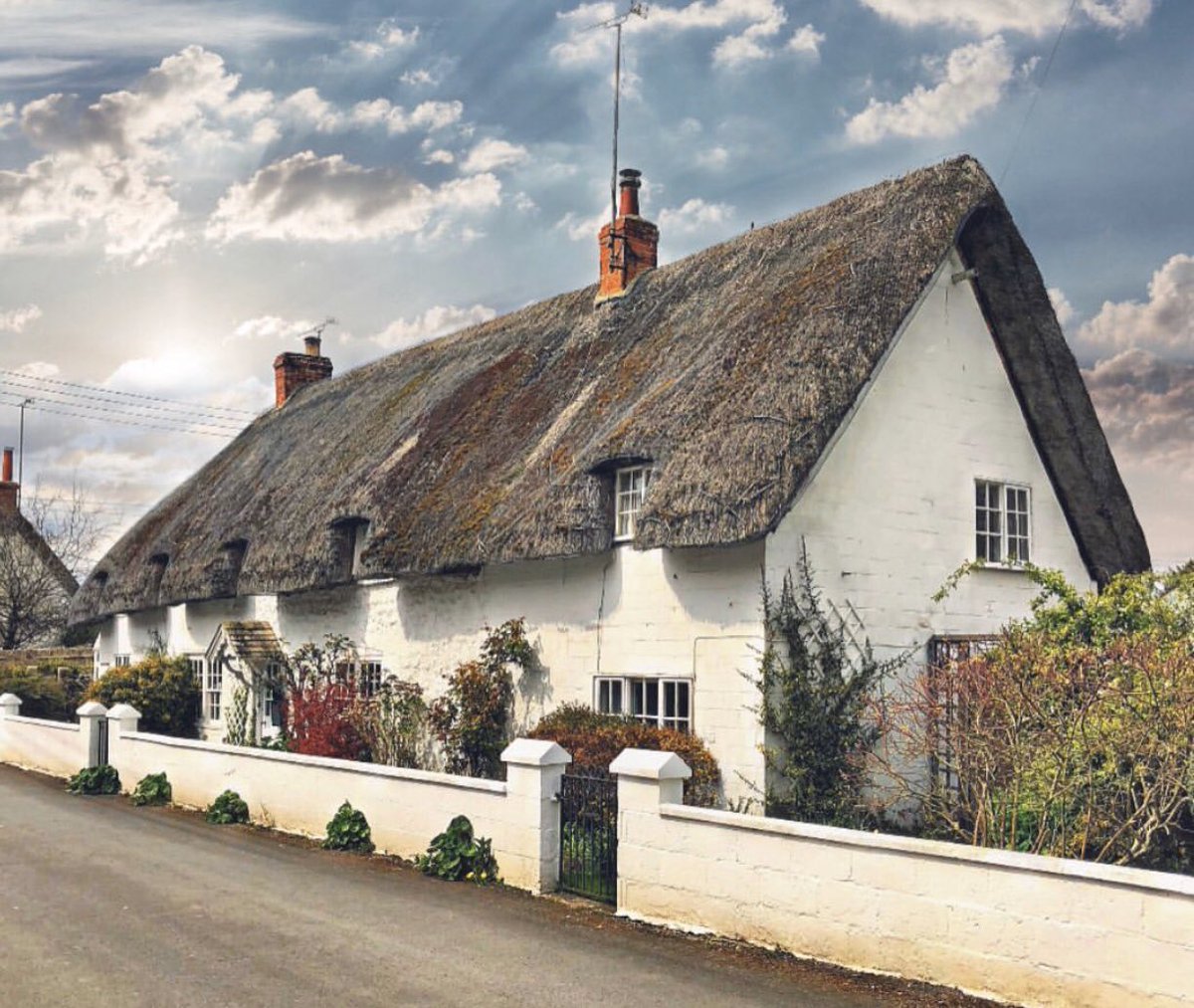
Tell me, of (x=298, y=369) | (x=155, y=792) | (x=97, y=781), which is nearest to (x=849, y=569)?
(x=155, y=792)

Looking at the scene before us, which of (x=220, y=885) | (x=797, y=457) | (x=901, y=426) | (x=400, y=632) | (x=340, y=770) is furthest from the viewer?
(x=400, y=632)

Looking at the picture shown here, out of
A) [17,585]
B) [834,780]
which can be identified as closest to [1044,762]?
[834,780]

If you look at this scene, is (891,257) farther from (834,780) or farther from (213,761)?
(213,761)

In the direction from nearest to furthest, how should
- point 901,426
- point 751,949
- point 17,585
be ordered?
point 751,949 → point 901,426 → point 17,585

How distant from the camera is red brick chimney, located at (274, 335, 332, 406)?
32.1 m

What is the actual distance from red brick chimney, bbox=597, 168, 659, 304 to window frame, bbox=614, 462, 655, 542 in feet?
18.3

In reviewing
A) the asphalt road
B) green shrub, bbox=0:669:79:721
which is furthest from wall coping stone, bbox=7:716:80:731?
the asphalt road

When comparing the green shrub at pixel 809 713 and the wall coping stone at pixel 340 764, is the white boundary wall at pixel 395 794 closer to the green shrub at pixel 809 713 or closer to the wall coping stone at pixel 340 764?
the wall coping stone at pixel 340 764

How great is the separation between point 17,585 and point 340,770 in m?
31.4

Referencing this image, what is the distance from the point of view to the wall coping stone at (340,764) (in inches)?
470

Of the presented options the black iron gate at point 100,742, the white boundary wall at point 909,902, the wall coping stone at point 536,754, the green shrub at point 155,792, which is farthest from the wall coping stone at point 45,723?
the white boundary wall at point 909,902

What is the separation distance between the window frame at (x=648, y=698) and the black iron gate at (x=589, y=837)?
2.77 metres

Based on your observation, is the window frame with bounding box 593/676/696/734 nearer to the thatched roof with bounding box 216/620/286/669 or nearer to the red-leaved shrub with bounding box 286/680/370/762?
the red-leaved shrub with bounding box 286/680/370/762

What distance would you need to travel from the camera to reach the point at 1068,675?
9.69 metres
